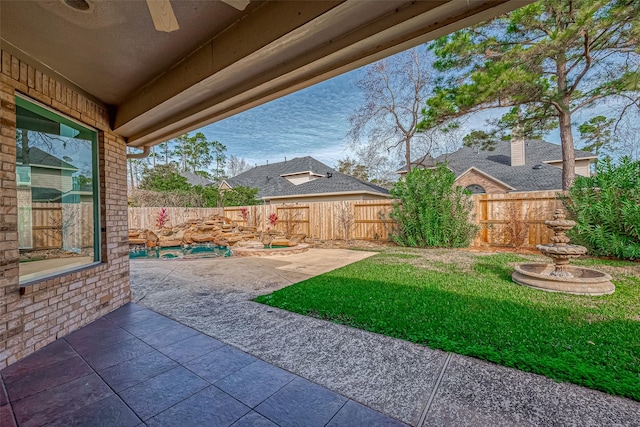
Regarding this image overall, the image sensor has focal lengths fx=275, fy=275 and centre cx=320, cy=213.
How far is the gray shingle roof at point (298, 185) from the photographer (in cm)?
1606

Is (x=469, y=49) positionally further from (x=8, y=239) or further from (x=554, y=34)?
(x=8, y=239)

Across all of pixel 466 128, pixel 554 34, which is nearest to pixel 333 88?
pixel 466 128

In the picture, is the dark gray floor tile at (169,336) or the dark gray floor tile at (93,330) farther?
the dark gray floor tile at (93,330)

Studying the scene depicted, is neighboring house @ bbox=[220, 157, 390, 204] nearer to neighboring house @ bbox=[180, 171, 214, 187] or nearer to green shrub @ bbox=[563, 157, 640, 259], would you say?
neighboring house @ bbox=[180, 171, 214, 187]

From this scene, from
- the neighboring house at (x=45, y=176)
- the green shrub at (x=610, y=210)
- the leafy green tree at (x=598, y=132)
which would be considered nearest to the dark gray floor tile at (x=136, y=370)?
the neighboring house at (x=45, y=176)

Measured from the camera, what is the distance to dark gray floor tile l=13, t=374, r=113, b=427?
1.78 m

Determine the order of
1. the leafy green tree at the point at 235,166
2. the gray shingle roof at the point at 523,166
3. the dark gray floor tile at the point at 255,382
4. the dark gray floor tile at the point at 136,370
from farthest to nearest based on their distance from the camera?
the leafy green tree at the point at 235,166 < the gray shingle roof at the point at 523,166 < the dark gray floor tile at the point at 136,370 < the dark gray floor tile at the point at 255,382

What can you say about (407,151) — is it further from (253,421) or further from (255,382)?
(253,421)

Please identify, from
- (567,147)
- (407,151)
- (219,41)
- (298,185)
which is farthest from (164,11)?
(298,185)

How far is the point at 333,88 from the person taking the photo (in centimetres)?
1459

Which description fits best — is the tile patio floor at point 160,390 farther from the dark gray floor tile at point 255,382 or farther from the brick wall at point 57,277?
the brick wall at point 57,277

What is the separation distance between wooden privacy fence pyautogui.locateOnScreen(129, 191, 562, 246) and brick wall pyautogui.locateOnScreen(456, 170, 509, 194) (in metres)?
6.49

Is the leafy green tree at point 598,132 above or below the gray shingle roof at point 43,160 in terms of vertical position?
above

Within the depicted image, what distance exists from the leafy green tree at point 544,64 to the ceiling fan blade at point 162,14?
32.8 ft
